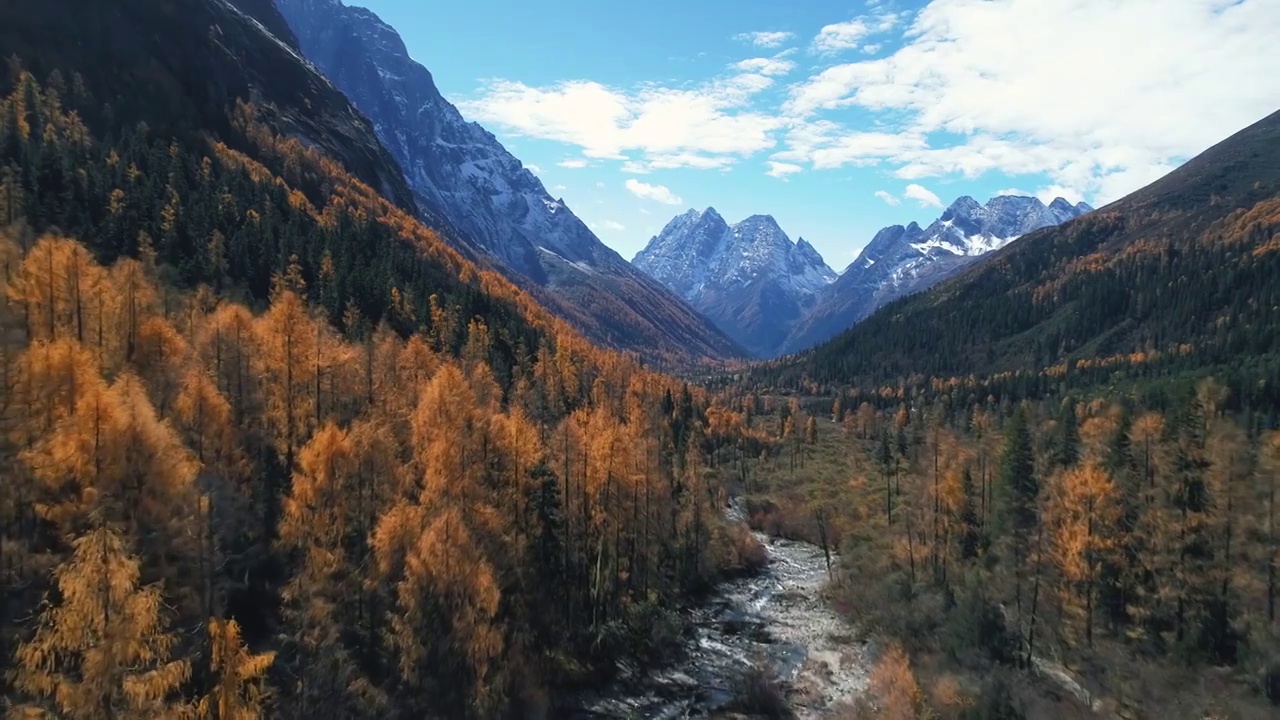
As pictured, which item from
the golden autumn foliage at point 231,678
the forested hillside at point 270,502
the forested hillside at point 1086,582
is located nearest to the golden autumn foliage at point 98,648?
the forested hillside at point 270,502

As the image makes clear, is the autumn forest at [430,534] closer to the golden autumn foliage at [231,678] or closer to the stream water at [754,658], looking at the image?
the golden autumn foliage at [231,678]

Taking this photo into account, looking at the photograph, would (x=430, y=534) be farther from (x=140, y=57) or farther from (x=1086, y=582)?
(x=140, y=57)

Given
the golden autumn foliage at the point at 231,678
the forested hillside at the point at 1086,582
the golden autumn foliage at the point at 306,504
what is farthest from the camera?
the forested hillside at the point at 1086,582

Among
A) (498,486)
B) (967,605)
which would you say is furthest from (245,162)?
(967,605)

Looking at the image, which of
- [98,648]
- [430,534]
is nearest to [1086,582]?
[430,534]

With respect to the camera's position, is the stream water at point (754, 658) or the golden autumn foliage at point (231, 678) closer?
the golden autumn foliage at point (231, 678)

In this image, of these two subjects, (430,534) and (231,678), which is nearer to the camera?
(231,678)
